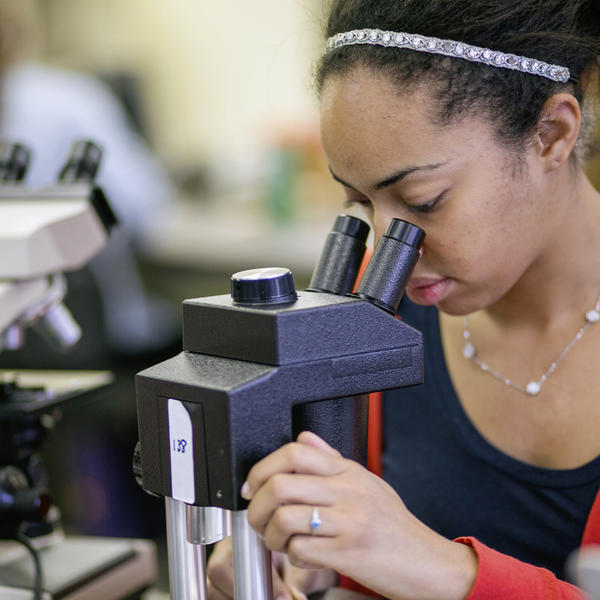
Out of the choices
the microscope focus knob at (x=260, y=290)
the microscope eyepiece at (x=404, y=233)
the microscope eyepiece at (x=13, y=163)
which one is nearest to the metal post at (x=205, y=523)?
the microscope focus knob at (x=260, y=290)

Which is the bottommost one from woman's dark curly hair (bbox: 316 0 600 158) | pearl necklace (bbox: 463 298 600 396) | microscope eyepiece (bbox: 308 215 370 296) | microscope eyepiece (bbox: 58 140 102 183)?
pearl necklace (bbox: 463 298 600 396)

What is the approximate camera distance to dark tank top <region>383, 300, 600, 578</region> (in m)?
1.02

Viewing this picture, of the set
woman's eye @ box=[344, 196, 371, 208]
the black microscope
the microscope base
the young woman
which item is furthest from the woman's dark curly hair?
the microscope base

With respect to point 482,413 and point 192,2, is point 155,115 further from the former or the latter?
point 482,413

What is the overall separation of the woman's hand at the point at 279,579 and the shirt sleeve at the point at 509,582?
8.1 inches

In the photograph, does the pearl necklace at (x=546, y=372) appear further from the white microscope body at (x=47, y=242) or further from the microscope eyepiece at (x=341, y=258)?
the white microscope body at (x=47, y=242)

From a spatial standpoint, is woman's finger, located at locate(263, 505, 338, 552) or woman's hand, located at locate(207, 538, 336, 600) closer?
woman's finger, located at locate(263, 505, 338, 552)

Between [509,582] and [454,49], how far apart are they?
0.51 meters

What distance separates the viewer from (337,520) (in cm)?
63

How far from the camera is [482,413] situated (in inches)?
43.9

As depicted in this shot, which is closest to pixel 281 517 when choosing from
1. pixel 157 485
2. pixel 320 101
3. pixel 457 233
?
pixel 157 485

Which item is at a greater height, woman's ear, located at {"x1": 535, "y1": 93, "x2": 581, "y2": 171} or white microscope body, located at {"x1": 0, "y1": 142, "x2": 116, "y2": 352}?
woman's ear, located at {"x1": 535, "y1": 93, "x2": 581, "y2": 171}

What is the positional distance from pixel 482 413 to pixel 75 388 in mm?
527

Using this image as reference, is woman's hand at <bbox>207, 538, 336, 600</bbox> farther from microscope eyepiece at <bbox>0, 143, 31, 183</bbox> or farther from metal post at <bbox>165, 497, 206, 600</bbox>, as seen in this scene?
microscope eyepiece at <bbox>0, 143, 31, 183</bbox>
